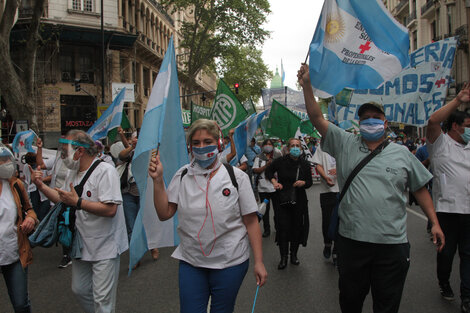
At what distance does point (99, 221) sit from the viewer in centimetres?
345

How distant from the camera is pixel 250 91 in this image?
63438mm

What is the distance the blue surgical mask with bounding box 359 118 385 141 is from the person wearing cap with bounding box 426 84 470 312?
3.99 ft

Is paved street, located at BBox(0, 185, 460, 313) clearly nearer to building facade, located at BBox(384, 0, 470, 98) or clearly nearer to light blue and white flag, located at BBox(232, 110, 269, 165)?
light blue and white flag, located at BBox(232, 110, 269, 165)

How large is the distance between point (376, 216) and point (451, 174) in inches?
70.1

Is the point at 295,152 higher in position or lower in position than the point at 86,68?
lower

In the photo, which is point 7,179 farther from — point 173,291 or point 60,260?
point 60,260

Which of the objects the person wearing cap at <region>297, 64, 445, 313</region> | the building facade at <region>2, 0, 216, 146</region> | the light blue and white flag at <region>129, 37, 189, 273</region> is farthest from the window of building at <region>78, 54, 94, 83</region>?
the person wearing cap at <region>297, 64, 445, 313</region>

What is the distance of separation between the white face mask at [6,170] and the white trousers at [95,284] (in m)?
0.95

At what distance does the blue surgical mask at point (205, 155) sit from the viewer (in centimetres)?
280

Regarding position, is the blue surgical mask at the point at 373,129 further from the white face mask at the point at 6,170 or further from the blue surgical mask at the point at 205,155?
the white face mask at the point at 6,170

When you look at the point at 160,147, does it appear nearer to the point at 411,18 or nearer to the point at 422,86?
the point at 422,86

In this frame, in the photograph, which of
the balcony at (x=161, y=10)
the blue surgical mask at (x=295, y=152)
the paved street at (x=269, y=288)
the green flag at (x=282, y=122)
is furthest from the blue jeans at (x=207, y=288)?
the balcony at (x=161, y=10)

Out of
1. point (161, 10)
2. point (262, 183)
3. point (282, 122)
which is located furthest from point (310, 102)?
point (161, 10)

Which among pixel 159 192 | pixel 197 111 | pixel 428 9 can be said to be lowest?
pixel 159 192
